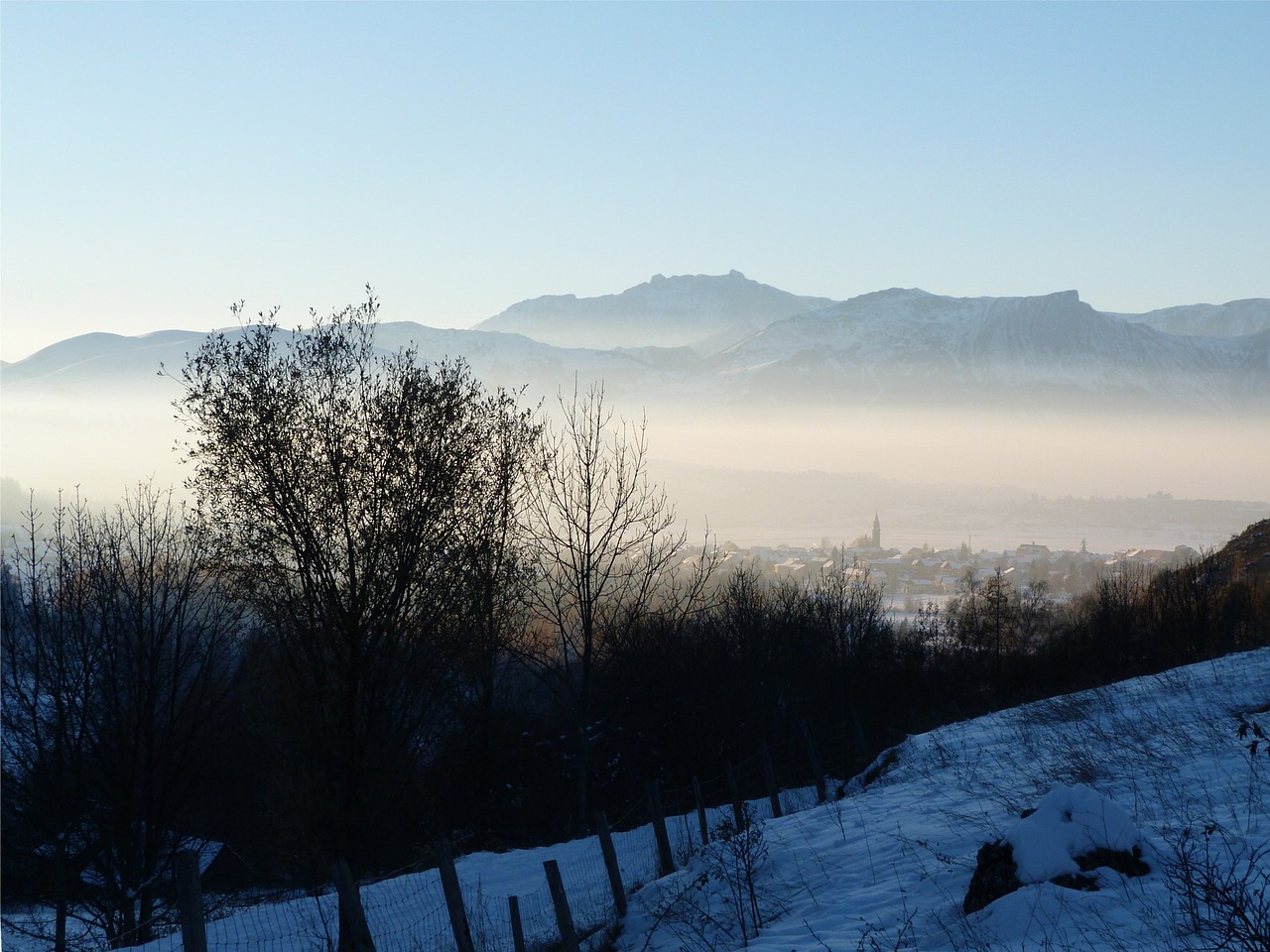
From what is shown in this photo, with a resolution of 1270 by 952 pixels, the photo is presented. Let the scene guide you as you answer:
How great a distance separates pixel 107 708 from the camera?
20.5 metres

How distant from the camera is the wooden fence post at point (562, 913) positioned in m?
9.18

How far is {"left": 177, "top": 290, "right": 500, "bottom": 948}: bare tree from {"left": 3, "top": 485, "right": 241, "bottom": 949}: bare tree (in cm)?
306

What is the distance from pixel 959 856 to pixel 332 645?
10.3 meters

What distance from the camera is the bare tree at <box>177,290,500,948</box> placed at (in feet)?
51.7

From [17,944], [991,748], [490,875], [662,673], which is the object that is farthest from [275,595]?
[662,673]

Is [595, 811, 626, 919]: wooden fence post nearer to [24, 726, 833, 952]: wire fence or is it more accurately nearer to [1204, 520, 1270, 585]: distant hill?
[24, 726, 833, 952]: wire fence

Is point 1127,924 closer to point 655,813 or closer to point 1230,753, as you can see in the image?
point 1230,753

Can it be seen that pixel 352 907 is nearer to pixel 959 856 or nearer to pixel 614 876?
pixel 614 876

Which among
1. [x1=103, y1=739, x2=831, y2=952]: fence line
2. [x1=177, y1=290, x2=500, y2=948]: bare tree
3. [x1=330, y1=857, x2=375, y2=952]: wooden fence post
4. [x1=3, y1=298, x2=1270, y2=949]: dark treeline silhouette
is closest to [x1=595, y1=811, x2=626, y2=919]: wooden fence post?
[x1=103, y1=739, x2=831, y2=952]: fence line

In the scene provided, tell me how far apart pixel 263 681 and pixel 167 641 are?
4356 mm

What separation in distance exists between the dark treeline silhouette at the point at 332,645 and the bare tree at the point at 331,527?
52mm

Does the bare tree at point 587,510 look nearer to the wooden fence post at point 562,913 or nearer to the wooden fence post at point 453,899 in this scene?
the wooden fence post at point 562,913

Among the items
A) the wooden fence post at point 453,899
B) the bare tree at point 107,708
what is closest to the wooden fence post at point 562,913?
the wooden fence post at point 453,899

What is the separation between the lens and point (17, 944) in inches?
747
